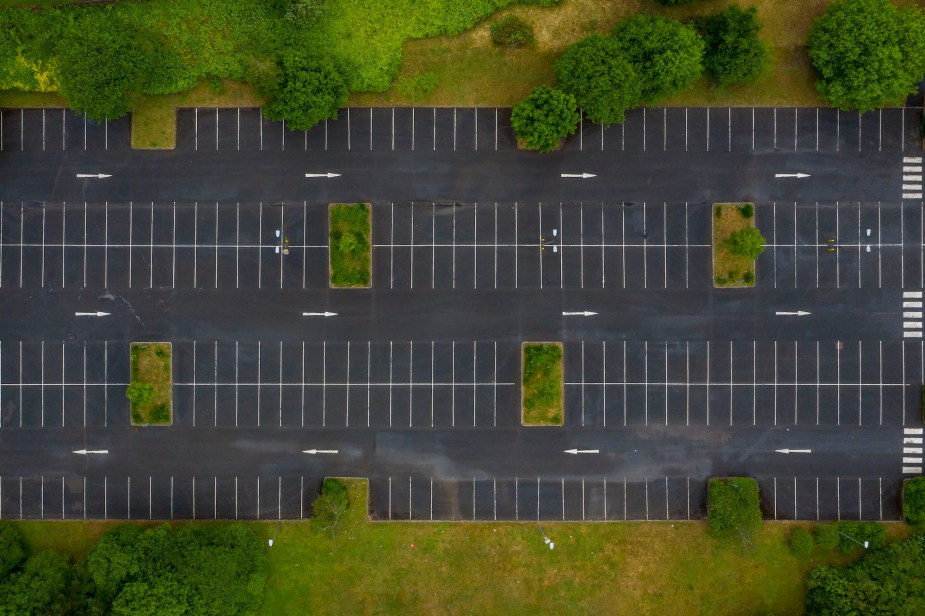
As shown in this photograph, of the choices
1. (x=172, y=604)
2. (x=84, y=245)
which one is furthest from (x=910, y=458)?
(x=84, y=245)

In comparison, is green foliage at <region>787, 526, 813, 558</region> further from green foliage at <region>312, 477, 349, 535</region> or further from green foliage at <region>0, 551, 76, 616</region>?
green foliage at <region>0, 551, 76, 616</region>

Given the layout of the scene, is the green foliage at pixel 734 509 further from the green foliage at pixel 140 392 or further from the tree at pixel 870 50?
the green foliage at pixel 140 392

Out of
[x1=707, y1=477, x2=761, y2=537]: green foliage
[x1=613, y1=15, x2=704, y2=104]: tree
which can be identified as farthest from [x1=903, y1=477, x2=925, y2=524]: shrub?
[x1=613, y1=15, x2=704, y2=104]: tree

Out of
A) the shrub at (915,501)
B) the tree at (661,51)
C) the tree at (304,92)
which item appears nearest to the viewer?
the tree at (661,51)

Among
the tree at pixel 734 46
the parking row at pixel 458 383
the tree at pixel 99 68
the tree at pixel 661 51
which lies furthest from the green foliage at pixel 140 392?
the tree at pixel 734 46

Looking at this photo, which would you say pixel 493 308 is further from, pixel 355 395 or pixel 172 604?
pixel 172 604

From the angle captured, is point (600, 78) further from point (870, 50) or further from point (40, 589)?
point (40, 589)
